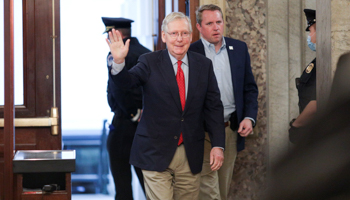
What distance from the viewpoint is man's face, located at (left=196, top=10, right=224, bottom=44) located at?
297 centimetres

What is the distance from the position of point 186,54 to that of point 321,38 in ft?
2.75

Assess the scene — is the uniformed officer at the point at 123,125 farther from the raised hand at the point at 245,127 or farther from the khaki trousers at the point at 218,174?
the raised hand at the point at 245,127

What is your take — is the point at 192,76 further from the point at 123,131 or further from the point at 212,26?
the point at 123,131

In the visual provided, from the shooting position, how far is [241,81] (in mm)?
2955

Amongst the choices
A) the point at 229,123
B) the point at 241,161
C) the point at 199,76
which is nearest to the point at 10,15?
the point at 199,76

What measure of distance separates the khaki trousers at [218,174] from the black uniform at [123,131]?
34.4 inches

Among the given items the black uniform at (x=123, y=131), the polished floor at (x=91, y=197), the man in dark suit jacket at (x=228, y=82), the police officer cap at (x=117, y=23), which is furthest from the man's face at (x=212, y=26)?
the polished floor at (x=91, y=197)

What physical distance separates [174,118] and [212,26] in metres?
0.92

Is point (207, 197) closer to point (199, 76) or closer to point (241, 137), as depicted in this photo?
point (241, 137)

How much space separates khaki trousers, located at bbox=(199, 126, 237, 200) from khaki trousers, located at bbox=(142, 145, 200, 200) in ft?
1.37

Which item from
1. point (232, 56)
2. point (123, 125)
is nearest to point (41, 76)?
point (123, 125)

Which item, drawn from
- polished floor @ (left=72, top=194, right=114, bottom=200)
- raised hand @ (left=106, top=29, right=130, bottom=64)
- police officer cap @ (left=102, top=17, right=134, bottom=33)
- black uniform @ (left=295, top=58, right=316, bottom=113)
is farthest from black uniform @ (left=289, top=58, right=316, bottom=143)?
polished floor @ (left=72, top=194, right=114, bottom=200)

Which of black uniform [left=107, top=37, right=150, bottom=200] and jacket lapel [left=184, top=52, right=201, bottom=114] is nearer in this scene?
jacket lapel [left=184, top=52, right=201, bottom=114]

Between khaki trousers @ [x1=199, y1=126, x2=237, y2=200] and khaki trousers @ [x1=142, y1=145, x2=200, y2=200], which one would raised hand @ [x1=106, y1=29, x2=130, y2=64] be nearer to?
khaki trousers @ [x1=142, y1=145, x2=200, y2=200]
